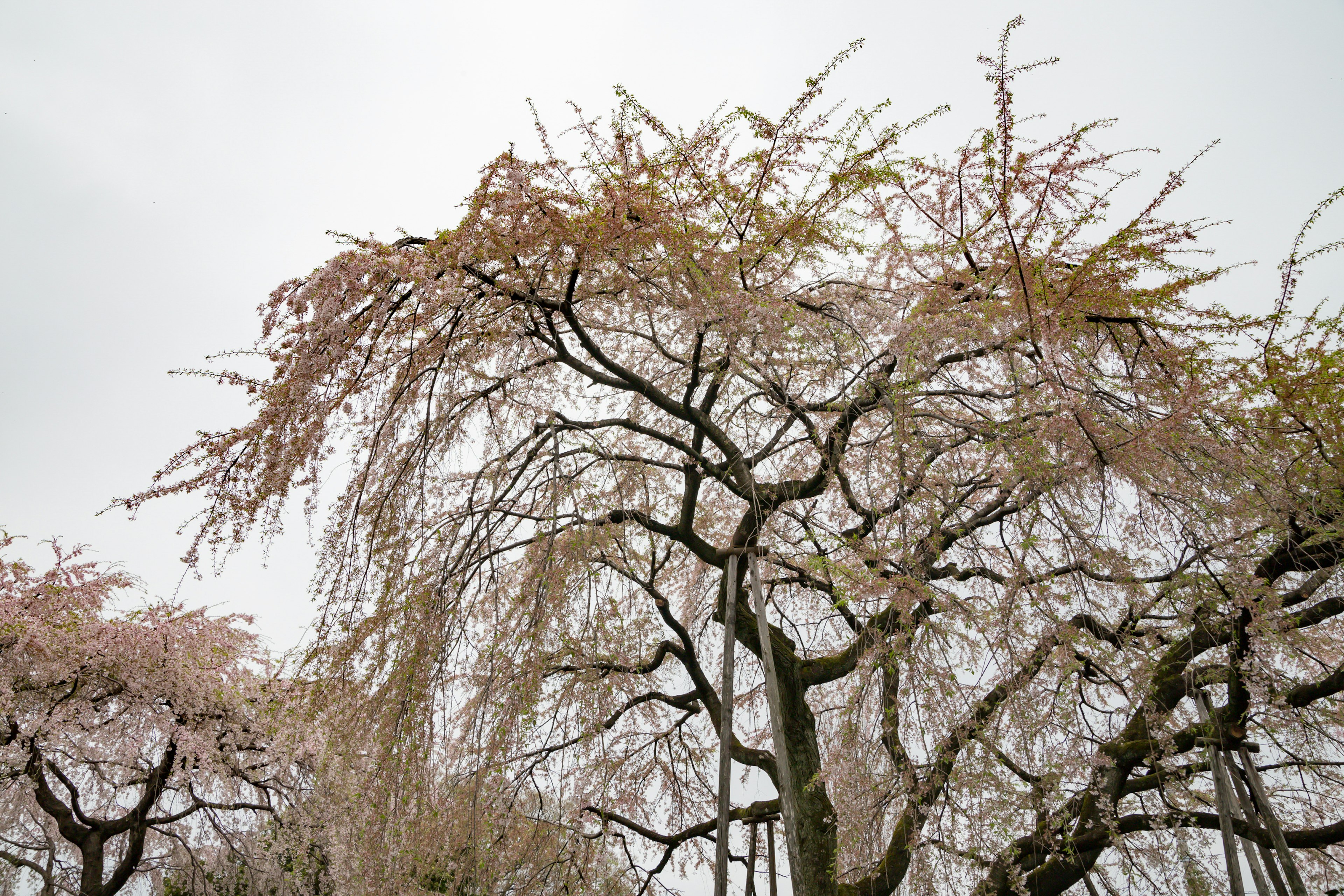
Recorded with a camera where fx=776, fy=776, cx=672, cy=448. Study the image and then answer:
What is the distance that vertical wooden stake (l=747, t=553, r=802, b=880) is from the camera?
3.20 metres

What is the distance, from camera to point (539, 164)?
363 centimetres

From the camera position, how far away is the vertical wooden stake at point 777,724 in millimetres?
3195

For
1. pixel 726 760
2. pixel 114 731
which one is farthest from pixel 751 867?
pixel 114 731

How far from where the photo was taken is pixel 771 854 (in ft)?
19.1

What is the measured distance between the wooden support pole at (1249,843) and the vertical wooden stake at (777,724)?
208 cm

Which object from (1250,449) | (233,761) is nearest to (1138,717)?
(1250,449)

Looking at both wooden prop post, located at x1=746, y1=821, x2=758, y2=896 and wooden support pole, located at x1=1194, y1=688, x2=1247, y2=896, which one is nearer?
wooden support pole, located at x1=1194, y1=688, x2=1247, y2=896

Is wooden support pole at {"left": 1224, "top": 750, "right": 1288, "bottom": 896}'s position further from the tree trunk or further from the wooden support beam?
the tree trunk

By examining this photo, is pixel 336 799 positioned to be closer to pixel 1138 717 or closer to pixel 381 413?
pixel 381 413

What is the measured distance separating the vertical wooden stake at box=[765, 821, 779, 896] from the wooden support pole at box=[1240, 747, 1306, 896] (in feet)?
9.69

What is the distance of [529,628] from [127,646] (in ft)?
18.7

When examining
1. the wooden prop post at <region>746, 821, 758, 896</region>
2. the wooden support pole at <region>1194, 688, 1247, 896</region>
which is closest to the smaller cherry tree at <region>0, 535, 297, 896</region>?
the wooden prop post at <region>746, 821, 758, 896</region>

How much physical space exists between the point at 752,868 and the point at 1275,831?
3.26 metres

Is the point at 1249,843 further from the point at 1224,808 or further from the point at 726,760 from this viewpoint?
the point at 726,760
